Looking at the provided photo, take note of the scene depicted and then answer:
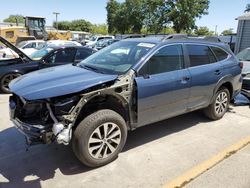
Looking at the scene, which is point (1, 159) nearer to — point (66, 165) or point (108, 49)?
point (66, 165)

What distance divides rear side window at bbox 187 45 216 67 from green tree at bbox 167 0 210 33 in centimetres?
3352

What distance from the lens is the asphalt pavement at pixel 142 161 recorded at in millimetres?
3291

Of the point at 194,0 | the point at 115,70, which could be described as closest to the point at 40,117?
the point at 115,70

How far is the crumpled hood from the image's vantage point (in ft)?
10.6

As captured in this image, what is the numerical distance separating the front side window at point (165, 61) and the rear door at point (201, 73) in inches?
9.2

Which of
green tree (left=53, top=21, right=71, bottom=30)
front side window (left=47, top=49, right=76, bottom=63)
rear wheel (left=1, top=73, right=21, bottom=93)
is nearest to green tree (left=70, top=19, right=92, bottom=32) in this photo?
green tree (left=53, top=21, right=71, bottom=30)

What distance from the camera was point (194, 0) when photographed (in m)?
36.6

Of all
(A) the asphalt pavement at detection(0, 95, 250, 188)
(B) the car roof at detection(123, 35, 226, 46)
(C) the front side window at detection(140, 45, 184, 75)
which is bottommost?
(A) the asphalt pavement at detection(0, 95, 250, 188)

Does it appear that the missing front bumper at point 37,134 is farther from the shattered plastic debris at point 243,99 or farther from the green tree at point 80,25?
the green tree at point 80,25

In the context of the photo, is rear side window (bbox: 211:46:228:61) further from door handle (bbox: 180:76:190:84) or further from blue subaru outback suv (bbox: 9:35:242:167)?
door handle (bbox: 180:76:190:84)

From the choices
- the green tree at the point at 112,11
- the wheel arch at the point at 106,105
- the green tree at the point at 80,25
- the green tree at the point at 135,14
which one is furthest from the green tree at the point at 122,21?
the wheel arch at the point at 106,105

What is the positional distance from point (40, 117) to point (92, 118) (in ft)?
2.38

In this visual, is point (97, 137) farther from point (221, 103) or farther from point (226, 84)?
point (226, 84)

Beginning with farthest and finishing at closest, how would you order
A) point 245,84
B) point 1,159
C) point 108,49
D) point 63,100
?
1. point 245,84
2. point 108,49
3. point 1,159
4. point 63,100
